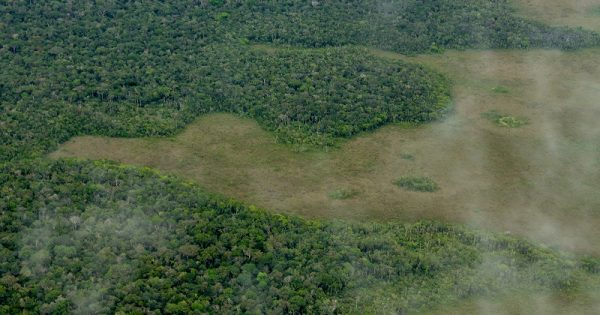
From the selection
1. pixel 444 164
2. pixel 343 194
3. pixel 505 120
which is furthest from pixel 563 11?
pixel 343 194

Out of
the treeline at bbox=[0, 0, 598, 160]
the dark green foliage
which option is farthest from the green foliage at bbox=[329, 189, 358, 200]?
the dark green foliage

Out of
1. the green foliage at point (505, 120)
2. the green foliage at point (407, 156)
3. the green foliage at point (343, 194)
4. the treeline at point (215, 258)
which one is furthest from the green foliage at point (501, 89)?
the treeline at point (215, 258)

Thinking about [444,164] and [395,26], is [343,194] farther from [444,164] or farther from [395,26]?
[395,26]

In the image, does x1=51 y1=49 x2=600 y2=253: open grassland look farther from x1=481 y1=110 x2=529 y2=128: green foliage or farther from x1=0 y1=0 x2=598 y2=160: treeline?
x1=0 y1=0 x2=598 y2=160: treeline

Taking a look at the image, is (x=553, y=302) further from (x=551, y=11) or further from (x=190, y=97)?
(x=551, y=11)

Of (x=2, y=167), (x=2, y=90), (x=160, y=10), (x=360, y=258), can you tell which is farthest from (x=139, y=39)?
(x=360, y=258)
